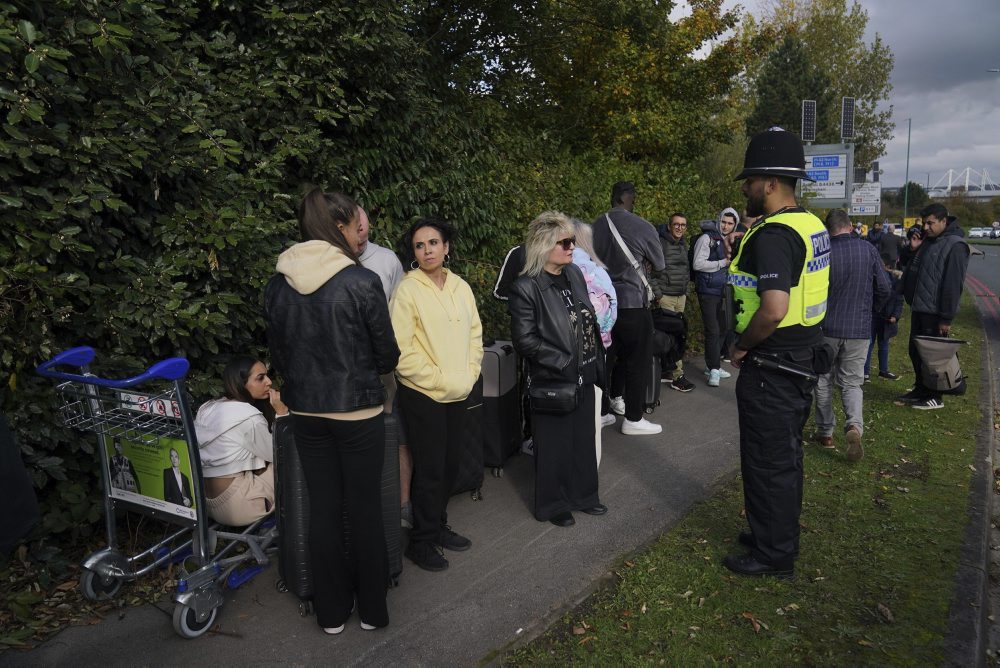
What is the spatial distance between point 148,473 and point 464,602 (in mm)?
1731

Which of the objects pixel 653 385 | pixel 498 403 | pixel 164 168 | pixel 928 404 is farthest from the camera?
pixel 928 404

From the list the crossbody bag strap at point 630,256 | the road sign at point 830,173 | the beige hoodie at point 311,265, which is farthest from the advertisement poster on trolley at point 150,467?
the road sign at point 830,173

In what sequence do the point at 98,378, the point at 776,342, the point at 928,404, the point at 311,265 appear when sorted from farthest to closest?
the point at 928,404 < the point at 776,342 < the point at 98,378 < the point at 311,265

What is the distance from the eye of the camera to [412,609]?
12.0ft

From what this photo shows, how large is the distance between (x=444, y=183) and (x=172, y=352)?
3160mm

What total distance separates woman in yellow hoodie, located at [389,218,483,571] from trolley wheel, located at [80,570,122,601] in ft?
5.15

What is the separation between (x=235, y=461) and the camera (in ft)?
12.6

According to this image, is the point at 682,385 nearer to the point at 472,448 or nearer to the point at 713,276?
the point at 713,276

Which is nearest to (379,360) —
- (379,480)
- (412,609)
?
(379,480)

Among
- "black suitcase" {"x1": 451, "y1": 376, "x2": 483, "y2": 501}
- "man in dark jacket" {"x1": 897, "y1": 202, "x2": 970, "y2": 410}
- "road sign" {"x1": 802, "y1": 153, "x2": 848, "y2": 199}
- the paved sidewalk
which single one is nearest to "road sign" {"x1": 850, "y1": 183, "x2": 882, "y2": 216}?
"road sign" {"x1": 802, "y1": 153, "x2": 848, "y2": 199}

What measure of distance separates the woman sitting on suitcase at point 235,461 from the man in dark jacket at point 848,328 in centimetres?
449

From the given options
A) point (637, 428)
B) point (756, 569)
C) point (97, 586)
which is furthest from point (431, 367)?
point (637, 428)

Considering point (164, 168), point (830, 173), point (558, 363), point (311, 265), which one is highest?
point (830, 173)

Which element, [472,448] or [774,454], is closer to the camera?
[774,454]
